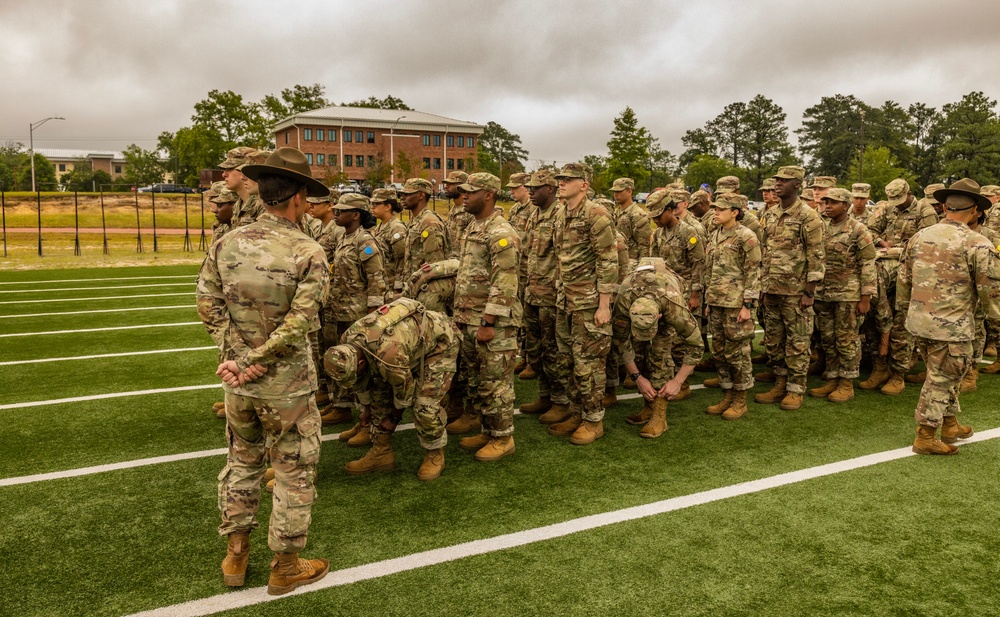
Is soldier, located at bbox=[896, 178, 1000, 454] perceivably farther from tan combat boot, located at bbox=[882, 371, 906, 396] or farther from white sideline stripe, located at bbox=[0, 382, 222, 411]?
white sideline stripe, located at bbox=[0, 382, 222, 411]

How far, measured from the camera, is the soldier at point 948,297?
526 cm

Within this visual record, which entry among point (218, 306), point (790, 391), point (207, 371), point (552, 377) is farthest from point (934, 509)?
point (207, 371)

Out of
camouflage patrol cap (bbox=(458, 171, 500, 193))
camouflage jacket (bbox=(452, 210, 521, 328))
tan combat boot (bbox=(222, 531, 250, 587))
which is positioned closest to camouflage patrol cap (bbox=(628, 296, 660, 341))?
camouflage jacket (bbox=(452, 210, 521, 328))

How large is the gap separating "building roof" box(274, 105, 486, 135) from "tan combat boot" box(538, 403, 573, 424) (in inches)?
2317

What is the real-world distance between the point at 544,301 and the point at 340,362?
2.65 m

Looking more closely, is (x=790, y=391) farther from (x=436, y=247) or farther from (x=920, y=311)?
(x=436, y=247)

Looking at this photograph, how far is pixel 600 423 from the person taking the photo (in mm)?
5945

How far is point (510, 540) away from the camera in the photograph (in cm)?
407

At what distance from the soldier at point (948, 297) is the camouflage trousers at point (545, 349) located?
320 cm

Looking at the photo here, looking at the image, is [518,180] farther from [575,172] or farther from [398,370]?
[398,370]

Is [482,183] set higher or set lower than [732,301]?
higher

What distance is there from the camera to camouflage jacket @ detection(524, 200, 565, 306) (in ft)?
20.2

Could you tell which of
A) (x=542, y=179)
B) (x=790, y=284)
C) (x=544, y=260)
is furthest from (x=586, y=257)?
(x=790, y=284)

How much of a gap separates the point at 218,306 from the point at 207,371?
219 inches
